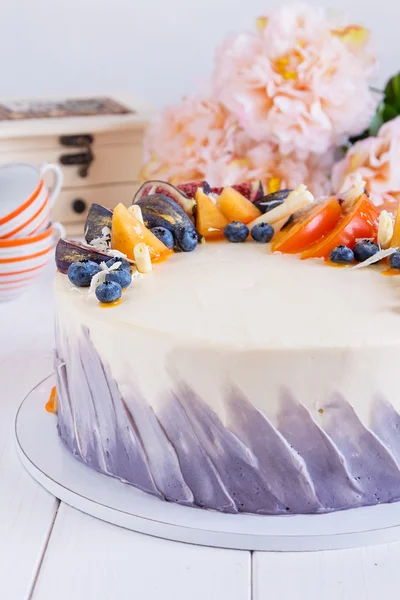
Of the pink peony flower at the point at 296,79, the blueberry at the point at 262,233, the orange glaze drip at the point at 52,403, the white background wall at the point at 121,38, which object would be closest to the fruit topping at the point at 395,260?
the blueberry at the point at 262,233

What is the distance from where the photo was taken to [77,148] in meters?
2.84

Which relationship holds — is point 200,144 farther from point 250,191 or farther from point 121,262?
point 121,262

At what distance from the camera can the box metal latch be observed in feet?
9.27

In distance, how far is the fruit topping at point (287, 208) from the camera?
180 cm

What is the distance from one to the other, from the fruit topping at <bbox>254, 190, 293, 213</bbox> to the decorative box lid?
107 cm

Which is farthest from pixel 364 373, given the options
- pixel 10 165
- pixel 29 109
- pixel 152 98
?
pixel 152 98

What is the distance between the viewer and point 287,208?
1.81 m

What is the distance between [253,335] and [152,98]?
6.83ft

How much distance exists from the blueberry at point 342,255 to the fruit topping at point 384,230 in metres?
0.06

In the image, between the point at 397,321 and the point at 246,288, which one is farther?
the point at 246,288

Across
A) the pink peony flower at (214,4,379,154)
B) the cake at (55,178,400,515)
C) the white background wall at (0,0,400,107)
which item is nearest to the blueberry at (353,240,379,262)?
the cake at (55,178,400,515)

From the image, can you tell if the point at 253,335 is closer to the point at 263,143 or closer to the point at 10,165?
the point at 263,143

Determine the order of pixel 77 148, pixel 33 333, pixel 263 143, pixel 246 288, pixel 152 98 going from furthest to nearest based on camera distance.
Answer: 1. pixel 152 98
2. pixel 77 148
3. pixel 263 143
4. pixel 33 333
5. pixel 246 288

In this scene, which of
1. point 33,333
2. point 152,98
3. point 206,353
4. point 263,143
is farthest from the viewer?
point 152,98
